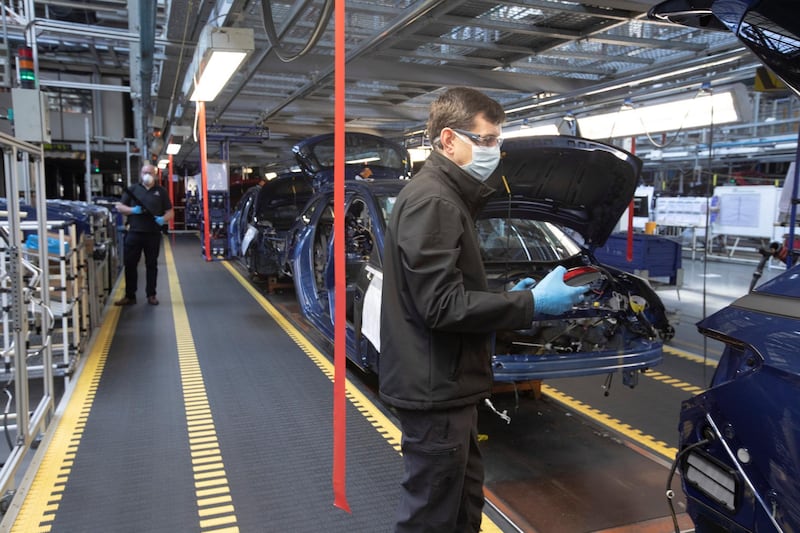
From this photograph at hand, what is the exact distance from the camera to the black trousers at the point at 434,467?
174 centimetres

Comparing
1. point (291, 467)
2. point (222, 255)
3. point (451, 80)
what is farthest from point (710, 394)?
point (222, 255)

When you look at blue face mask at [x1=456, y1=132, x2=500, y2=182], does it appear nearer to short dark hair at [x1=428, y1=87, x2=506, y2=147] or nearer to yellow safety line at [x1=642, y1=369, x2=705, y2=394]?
short dark hair at [x1=428, y1=87, x2=506, y2=147]

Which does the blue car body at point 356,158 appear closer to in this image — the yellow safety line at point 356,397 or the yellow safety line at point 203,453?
the yellow safety line at point 356,397

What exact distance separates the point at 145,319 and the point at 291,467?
425 centimetres

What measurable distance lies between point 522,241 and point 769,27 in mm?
3002

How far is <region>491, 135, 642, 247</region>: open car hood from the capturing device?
359 cm

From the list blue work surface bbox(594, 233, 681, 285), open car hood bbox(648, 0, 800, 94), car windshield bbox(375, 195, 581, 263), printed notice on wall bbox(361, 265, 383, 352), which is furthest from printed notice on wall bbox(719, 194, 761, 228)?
open car hood bbox(648, 0, 800, 94)

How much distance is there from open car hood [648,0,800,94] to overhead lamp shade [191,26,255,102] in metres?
3.63

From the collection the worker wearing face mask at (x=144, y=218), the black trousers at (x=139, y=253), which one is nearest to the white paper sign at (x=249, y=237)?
the worker wearing face mask at (x=144, y=218)

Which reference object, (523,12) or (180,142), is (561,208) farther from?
(180,142)

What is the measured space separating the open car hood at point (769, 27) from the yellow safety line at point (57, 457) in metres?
3.32

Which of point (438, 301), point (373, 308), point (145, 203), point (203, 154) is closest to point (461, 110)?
point (438, 301)

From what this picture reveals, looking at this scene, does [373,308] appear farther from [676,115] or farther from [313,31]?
[676,115]

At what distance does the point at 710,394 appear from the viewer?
1.69m
